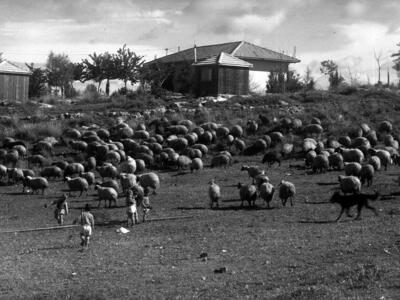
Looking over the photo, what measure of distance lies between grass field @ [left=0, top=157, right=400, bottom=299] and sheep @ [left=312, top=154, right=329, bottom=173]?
5487mm

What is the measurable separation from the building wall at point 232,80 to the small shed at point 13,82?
54.5ft

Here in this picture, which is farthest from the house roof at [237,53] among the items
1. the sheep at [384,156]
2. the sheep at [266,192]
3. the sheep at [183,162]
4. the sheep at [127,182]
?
the sheep at [266,192]

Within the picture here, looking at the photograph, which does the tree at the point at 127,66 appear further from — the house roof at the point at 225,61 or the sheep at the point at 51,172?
the sheep at the point at 51,172

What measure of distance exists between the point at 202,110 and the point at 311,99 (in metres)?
9.43

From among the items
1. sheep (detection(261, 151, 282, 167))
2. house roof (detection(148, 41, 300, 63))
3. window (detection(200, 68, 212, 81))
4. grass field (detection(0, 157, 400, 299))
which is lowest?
grass field (detection(0, 157, 400, 299))

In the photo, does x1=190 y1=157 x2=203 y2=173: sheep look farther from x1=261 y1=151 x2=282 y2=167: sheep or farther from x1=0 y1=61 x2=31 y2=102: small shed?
x1=0 y1=61 x2=31 y2=102: small shed

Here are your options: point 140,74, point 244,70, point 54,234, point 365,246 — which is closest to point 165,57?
point 140,74

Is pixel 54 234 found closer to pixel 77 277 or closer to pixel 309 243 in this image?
pixel 77 277

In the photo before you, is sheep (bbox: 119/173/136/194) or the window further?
the window

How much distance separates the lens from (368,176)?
85.4 ft

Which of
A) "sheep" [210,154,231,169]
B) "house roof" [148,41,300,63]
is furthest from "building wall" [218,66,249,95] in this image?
"sheep" [210,154,231,169]

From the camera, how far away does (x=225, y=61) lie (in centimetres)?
5506

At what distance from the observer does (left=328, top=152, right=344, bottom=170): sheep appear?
30438 millimetres

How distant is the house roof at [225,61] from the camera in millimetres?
54781
